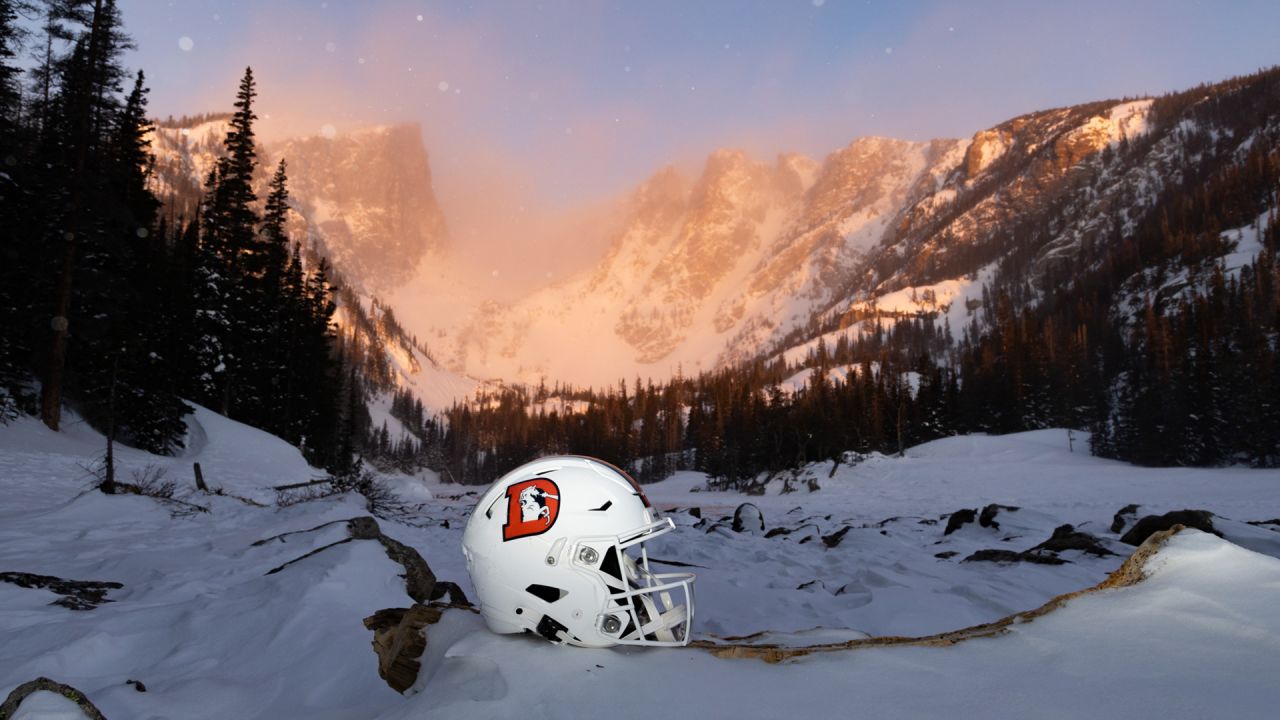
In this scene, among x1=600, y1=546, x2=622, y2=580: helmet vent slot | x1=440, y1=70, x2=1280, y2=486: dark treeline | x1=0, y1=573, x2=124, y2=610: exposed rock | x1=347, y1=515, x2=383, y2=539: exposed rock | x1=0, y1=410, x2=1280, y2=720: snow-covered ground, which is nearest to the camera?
x1=0, y1=410, x2=1280, y2=720: snow-covered ground

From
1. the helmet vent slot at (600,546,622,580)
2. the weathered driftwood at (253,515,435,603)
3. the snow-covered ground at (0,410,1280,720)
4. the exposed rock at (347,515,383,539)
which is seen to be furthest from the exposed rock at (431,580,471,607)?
the helmet vent slot at (600,546,622,580)

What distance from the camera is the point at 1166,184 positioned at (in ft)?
509

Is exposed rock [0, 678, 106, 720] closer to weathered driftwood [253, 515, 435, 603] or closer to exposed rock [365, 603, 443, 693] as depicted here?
exposed rock [365, 603, 443, 693]

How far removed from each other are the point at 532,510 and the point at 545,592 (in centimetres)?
47

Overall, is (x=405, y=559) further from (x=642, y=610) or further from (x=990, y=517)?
(x=990, y=517)

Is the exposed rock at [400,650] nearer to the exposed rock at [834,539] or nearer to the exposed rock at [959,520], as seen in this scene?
the exposed rock at [834,539]

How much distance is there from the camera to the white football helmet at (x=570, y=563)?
3.43 m

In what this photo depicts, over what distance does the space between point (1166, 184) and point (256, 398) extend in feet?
664

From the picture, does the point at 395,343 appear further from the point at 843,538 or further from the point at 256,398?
the point at 843,538

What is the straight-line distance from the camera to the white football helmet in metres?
Answer: 3.43

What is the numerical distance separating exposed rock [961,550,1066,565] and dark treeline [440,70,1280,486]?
47.6m

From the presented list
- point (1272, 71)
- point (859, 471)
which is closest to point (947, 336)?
point (1272, 71)

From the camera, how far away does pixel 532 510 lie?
3604 millimetres

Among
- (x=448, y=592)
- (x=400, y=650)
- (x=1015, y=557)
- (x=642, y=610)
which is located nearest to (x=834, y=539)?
(x=1015, y=557)
